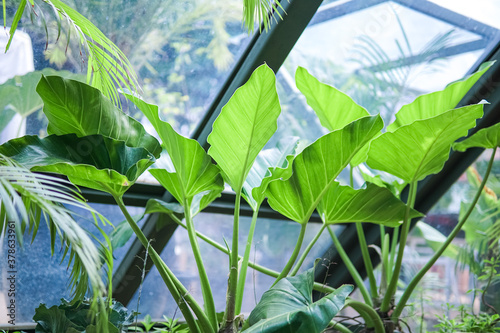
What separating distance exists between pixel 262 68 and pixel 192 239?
0.60 metres

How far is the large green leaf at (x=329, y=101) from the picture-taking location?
170 centimetres

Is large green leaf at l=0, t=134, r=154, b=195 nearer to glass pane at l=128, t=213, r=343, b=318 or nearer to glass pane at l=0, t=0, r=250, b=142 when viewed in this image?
glass pane at l=0, t=0, r=250, b=142

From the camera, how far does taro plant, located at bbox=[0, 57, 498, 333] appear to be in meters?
1.23

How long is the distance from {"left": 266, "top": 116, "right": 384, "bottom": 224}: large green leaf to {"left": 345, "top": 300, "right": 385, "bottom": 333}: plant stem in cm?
35

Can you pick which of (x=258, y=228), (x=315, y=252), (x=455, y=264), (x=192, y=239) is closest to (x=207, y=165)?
(x=192, y=239)

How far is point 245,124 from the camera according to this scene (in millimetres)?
1375

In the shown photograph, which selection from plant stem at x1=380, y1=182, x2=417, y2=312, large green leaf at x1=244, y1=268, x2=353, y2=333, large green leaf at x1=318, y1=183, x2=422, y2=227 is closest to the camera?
large green leaf at x1=244, y1=268, x2=353, y2=333

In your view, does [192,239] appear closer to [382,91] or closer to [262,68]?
[262,68]

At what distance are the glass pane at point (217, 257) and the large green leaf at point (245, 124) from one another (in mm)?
951

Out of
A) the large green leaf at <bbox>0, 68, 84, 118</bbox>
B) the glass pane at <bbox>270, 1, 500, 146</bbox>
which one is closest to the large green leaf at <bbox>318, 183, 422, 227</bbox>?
the glass pane at <bbox>270, 1, 500, 146</bbox>

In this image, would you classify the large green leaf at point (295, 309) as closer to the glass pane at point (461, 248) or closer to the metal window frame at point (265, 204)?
the metal window frame at point (265, 204)

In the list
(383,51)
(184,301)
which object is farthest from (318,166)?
(383,51)

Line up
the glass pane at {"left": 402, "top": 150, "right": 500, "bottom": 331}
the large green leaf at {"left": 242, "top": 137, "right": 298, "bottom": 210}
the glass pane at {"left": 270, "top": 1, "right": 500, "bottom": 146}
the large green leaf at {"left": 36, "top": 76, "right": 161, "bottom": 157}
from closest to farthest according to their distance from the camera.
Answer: the large green leaf at {"left": 36, "top": 76, "right": 161, "bottom": 157}, the large green leaf at {"left": 242, "top": 137, "right": 298, "bottom": 210}, the glass pane at {"left": 270, "top": 1, "right": 500, "bottom": 146}, the glass pane at {"left": 402, "top": 150, "right": 500, "bottom": 331}

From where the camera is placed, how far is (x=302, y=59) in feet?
7.52
